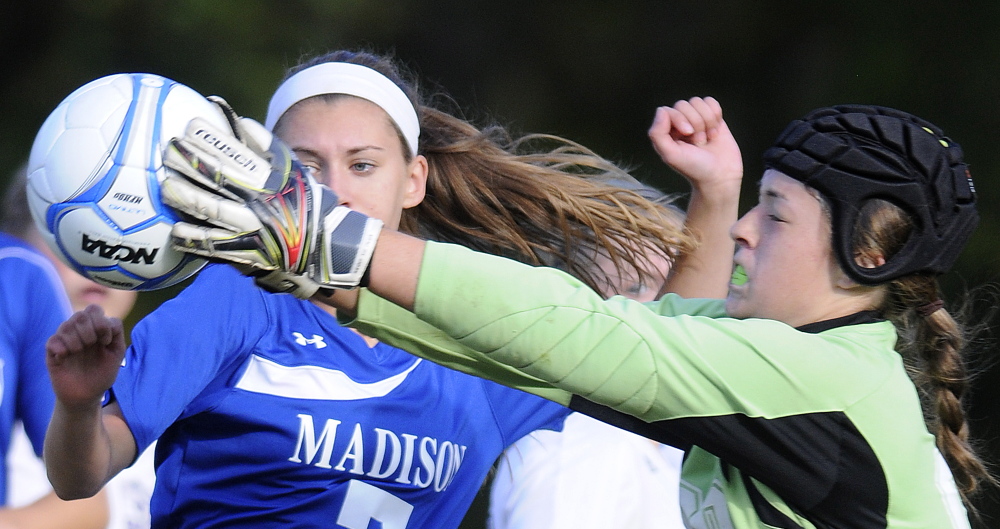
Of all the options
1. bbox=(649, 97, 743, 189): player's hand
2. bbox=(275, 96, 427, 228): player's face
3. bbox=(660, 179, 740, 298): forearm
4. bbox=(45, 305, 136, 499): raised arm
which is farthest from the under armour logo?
bbox=(660, 179, 740, 298): forearm

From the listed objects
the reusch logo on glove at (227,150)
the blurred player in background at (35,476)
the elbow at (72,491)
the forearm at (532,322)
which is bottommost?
the blurred player in background at (35,476)

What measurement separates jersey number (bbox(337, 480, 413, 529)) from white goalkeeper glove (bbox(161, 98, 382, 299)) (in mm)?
784

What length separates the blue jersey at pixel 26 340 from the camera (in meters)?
2.64

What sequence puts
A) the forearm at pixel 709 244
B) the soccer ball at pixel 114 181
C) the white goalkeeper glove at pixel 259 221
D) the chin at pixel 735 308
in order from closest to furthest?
the white goalkeeper glove at pixel 259 221 → the soccer ball at pixel 114 181 → the chin at pixel 735 308 → the forearm at pixel 709 244

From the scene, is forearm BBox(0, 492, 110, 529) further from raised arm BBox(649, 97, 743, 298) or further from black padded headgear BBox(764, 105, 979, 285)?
black padded headgear BBox(764, 105, 979, 285)

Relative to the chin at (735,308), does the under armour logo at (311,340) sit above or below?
below

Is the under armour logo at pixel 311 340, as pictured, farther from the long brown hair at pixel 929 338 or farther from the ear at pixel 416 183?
the long brown hair at pixel 929 338

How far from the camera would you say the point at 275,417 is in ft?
7.22

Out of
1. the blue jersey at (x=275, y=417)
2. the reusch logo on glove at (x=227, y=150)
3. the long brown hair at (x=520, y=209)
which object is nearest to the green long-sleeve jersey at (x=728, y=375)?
the reusch logo on glove at (x=227, y=150)

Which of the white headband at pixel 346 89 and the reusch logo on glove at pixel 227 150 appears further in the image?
the white headband at pixel 346 89

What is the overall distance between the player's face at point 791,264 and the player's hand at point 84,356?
1.01 meters

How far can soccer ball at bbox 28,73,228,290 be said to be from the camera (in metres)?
1.67

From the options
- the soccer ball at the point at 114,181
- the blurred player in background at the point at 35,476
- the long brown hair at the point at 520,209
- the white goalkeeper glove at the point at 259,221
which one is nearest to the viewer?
the white goalkeeper glove at the point at 259,221

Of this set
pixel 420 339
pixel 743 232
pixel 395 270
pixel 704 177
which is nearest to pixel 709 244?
pixel 704 177
